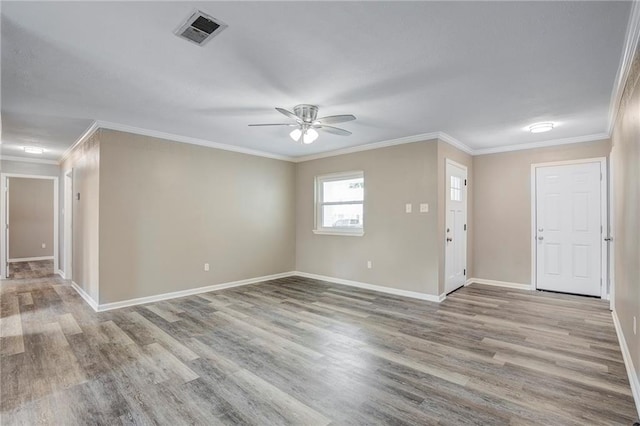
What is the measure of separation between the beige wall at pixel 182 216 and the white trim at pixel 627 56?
4916 millimetres

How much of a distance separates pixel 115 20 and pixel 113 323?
318 centimetres

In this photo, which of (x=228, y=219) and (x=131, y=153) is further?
(x=228, y=219)

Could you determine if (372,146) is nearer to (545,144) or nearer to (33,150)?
(545,144)

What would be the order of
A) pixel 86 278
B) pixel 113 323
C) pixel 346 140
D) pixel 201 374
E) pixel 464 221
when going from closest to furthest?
1. pixel 201 374
2. pixel 113 323
3. pixel 86 278
4. pixel 346 140
5. pixel 464 221

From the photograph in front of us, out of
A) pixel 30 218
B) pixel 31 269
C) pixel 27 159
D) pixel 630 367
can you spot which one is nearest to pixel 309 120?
pixel 630 367

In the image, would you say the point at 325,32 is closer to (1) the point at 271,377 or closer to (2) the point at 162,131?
(1) the point at 271,377

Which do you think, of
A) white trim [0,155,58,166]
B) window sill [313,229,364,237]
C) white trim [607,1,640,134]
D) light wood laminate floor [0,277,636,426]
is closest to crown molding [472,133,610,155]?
white trim [607,1,640,134]

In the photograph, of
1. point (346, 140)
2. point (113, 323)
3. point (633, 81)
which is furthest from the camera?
point (346, 140)

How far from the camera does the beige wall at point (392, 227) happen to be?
467 cm

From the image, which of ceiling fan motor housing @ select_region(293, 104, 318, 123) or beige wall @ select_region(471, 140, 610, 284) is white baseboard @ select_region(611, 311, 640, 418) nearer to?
beige wall @ select_region(471, 140, 610, 284)

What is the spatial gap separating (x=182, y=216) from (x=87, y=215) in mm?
1287

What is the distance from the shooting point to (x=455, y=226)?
16.9 feet

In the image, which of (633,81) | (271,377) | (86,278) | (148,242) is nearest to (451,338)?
(271,377)

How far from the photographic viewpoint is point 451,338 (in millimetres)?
3234
